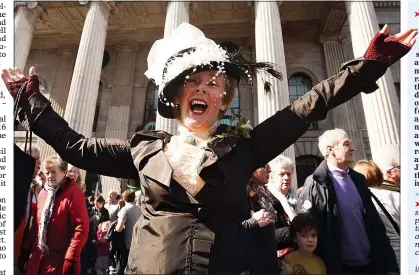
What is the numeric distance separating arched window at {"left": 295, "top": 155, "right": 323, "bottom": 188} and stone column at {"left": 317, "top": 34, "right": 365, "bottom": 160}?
193 cm

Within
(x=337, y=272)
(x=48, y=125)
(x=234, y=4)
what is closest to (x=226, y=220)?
(x=48, y=125)

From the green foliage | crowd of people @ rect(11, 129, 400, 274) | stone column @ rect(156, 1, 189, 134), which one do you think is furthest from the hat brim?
stone column @ rect(156, 1, 189, 134)

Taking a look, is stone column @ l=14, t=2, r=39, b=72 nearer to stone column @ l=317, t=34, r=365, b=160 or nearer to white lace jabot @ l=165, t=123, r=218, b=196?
stone column @ l=317, t=34, r=365, b=160

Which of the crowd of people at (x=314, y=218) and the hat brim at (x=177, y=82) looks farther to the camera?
the crowd of people at (x=314, y=218)

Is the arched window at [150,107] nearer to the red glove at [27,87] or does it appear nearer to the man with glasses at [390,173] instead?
the man with glasses at [390,173]

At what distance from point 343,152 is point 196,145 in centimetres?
212

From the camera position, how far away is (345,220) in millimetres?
3107

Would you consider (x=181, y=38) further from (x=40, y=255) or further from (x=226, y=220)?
(x=40, y=255)

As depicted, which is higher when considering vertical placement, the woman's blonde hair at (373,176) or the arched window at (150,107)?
the arched window at (150,107)

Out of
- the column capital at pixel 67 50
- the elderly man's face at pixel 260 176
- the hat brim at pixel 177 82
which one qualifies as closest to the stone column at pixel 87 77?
the column capital at pixel 67 50

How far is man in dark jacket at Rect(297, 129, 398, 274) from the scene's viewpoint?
116 inches

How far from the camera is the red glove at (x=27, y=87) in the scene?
1.74m

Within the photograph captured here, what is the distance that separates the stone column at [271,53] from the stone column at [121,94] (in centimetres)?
815

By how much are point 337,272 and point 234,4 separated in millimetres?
16477
